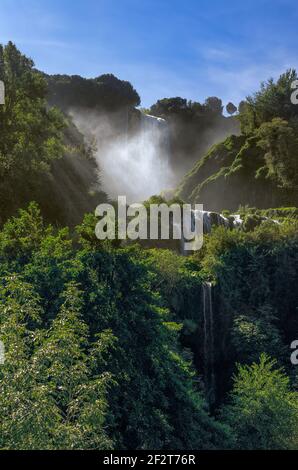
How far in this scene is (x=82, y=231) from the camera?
12789mm

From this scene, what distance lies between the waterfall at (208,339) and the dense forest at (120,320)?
49 mm

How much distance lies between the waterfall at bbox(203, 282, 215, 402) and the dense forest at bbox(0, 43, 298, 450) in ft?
0.16

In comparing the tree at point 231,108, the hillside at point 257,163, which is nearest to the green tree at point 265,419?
the hillside at point 257,163

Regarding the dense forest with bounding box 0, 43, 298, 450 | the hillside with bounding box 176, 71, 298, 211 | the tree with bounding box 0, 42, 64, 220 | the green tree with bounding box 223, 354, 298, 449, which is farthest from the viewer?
the hillside with bounding box 176, 71, 298, 211

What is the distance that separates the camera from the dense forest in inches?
299

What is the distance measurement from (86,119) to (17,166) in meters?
50.3

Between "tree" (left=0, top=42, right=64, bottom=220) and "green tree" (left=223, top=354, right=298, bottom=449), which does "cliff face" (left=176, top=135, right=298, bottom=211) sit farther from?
"green tree" (left=223, top=354, right=298, bottom=449)

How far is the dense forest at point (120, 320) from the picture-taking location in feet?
24.9

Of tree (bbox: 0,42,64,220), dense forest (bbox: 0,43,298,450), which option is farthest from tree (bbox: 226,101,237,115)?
tree (bbox: 0,42,64,220)

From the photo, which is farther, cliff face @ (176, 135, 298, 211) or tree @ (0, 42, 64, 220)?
cliff face @ (176, 135, 298, 211)

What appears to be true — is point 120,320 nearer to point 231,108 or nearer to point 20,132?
point 20,132

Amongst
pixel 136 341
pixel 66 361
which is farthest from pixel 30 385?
pixel 136 341

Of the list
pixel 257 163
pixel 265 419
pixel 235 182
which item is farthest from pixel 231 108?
pixel 265 419
